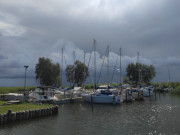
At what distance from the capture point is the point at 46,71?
266 feet

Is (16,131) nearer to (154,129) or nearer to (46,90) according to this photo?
(154,129)

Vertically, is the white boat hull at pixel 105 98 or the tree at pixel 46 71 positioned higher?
the tree at pixel 46 71

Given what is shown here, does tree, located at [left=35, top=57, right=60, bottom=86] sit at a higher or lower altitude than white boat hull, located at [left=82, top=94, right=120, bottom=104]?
higher

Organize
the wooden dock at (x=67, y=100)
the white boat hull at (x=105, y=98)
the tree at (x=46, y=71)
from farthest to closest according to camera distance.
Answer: the tree at (x=46, y=71)
the white boat hull at (x=105, y=98)
the wooden dock at (x=67, y=100)

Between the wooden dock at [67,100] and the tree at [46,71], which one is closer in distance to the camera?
the wooden dock at [67,100]

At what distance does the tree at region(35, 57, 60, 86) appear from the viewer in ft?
267

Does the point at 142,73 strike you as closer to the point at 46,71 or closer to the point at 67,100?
the point at 46,71

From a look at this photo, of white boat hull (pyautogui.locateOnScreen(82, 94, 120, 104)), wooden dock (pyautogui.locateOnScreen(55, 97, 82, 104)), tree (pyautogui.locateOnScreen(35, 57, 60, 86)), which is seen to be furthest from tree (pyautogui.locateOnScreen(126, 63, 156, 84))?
white boat hull (pyautogui.locateOnScreen(82, 94, 120, 104))

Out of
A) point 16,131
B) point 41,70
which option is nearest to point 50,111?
point 16,131

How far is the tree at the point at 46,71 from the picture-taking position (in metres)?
81.2

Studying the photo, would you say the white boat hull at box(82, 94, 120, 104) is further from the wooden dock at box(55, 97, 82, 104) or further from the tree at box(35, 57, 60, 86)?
the tree at box(35, 57, 60, 86)

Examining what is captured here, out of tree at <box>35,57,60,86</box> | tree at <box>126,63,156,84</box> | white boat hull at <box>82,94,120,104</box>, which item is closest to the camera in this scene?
white boat hull at <box>82,94,120,104</box>

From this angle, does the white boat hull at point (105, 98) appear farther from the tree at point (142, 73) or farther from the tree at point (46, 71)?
the tree at point (142, 73)

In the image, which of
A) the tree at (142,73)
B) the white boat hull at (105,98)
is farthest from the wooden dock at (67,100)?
the tree at (142,73)
